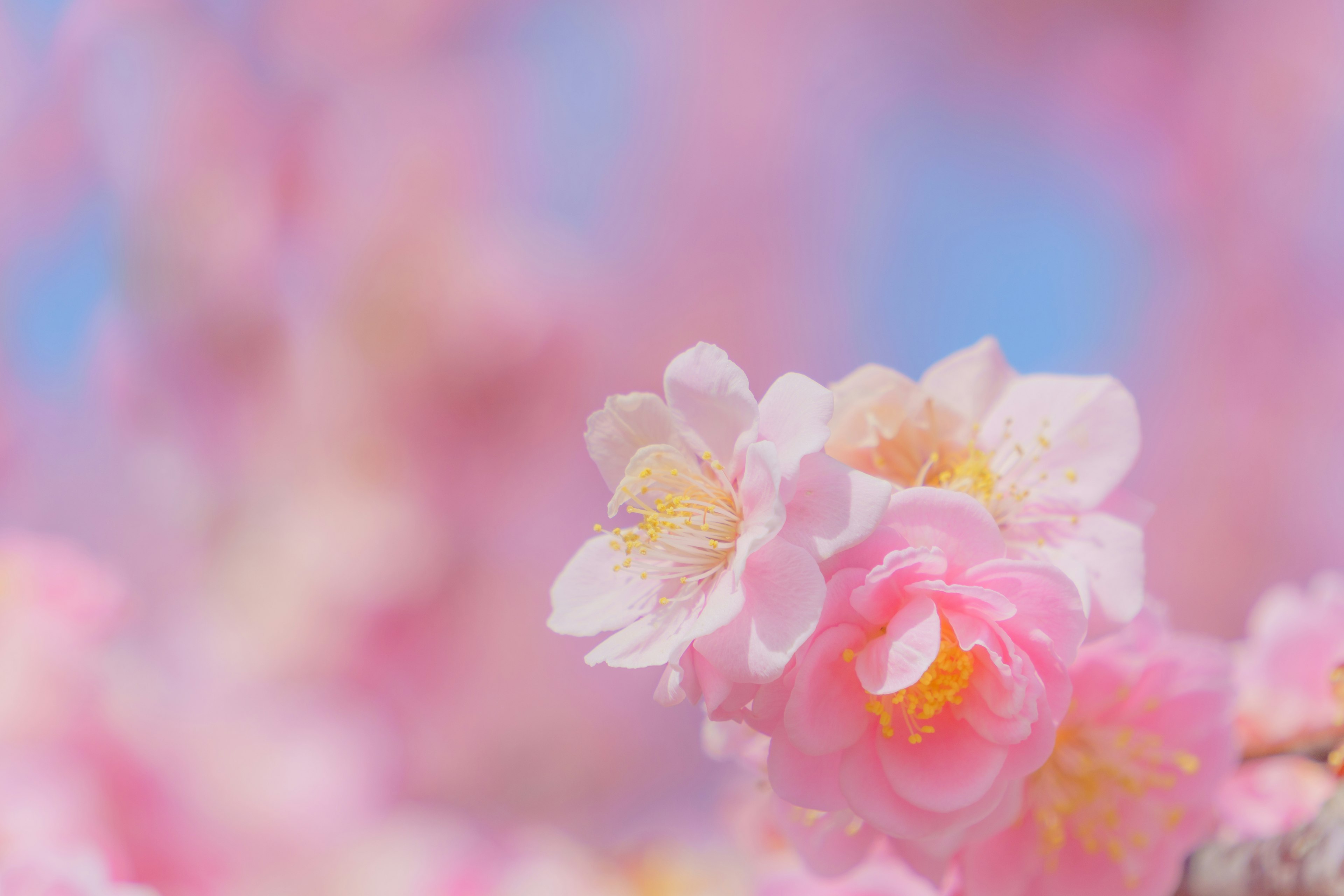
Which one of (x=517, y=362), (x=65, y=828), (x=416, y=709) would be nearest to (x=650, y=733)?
(x=416, y=709)

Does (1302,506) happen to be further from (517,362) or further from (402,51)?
(402,51)

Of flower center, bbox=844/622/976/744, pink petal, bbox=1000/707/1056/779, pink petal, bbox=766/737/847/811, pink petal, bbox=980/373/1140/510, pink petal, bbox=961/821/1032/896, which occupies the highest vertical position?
pink petal, bbox=980/373/1140/510

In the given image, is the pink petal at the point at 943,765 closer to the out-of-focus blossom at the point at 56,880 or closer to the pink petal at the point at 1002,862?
the pink petal at the point at 1002,862

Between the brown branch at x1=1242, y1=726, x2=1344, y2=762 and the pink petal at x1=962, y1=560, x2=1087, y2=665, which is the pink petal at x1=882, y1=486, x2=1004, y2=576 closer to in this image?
the pink petal at x1=962, y1=560, x2=1087, y2=665

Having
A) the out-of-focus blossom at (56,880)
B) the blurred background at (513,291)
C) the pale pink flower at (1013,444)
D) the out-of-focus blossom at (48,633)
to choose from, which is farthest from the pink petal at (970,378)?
the blurred background at (513,291)

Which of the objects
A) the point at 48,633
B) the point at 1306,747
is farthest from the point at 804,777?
the point at 48,633

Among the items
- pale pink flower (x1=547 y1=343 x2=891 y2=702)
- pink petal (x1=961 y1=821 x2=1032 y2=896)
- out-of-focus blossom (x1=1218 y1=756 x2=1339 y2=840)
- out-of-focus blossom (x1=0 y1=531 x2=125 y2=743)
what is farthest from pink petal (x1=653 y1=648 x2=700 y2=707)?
out-of-focus blossom (x1=0 y1=531 x2=125 y2=743)
